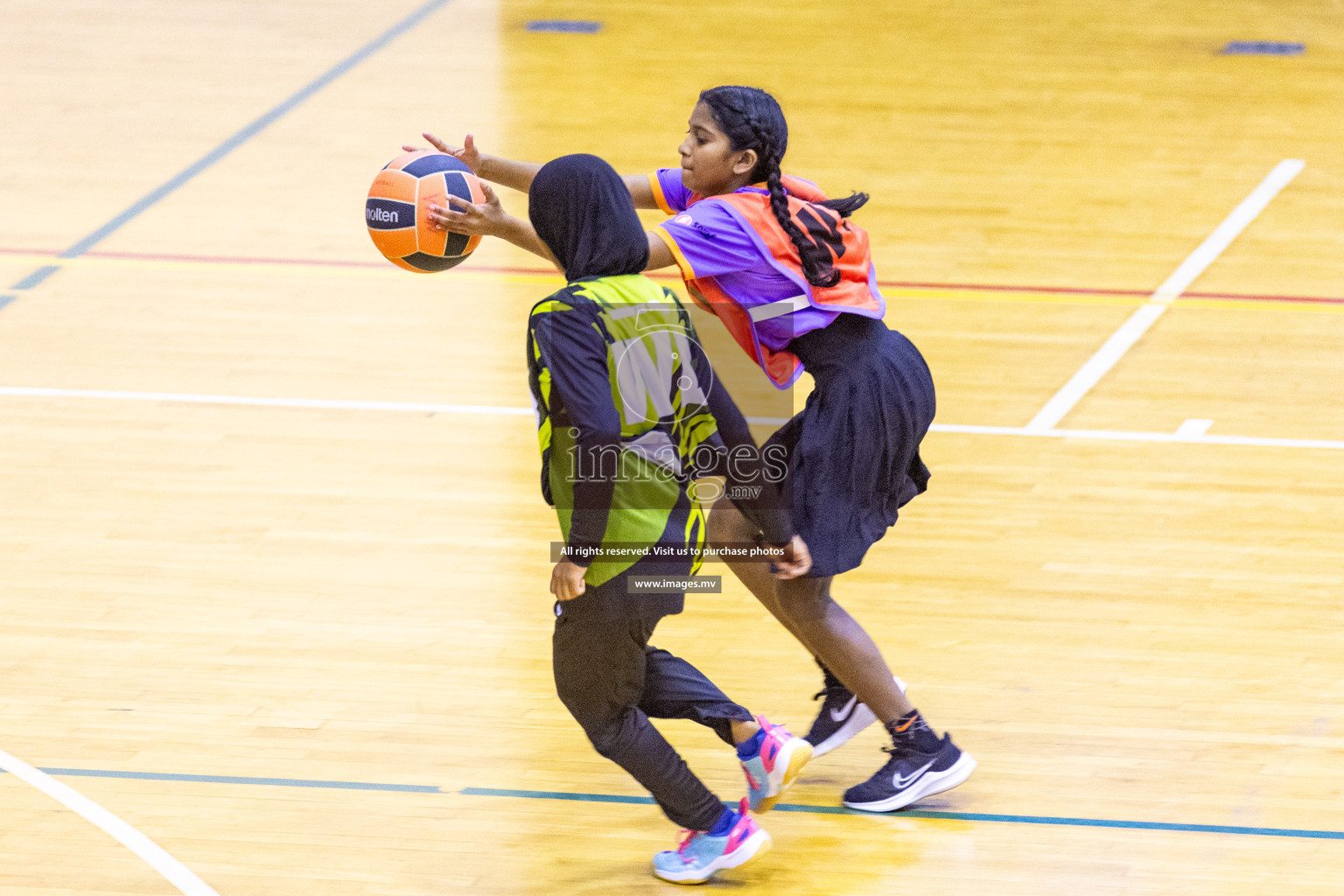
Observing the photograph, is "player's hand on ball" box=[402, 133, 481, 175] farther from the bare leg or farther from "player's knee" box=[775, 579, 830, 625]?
"player's knee" box=[775, 579, 830, 625]

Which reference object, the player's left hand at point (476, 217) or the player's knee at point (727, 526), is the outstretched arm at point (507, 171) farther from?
the player's knee at point (727, 526)

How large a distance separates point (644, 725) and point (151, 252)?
5448 mm

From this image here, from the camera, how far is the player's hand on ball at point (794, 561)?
12.1 ft

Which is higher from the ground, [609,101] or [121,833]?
[609,101]

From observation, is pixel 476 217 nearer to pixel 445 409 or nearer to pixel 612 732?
pixel 612 732

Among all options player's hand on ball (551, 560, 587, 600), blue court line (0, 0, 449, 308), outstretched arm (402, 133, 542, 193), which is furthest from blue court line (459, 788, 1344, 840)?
blue court line (0, 0, 449, 308)

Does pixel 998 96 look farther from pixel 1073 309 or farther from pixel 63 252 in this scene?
pixel 63 252

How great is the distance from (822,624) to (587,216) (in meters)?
1.12

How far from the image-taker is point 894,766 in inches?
157

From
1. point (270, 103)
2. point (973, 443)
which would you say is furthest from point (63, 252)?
point (973, 443)

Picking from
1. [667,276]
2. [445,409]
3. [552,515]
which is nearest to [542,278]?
[667,276]

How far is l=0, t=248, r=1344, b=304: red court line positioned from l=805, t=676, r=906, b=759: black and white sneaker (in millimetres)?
3676

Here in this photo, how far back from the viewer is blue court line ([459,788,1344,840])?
3852 mm

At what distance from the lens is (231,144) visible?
10.0 meters
